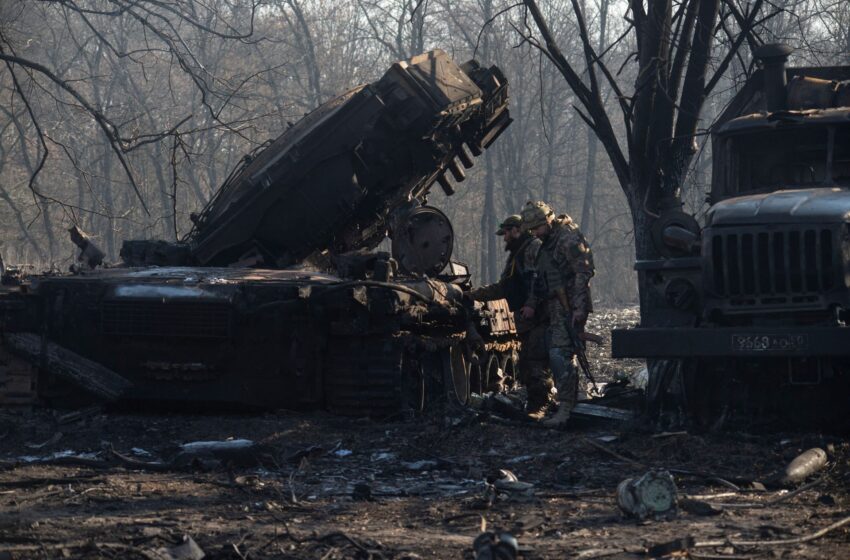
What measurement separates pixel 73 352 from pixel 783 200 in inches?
231

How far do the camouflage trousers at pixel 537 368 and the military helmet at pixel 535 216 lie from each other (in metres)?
1.08

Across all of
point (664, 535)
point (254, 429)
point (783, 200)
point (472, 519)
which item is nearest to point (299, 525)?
point (472, 519)

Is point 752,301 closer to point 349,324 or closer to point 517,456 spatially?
point 517,456

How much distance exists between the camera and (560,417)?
36.0ft

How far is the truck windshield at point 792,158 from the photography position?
→ 34.4ft

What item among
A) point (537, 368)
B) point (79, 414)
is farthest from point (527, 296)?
point (79, 414)

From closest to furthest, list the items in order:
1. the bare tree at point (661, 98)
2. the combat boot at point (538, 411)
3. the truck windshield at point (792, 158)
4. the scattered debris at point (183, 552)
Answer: the scattered debris at point (183, 552), the truck windshield at point (792, 158), the combat boot at point (538, 411), the bare tree at point (661, 98)

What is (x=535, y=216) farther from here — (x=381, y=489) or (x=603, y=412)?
(x=381, y=489)

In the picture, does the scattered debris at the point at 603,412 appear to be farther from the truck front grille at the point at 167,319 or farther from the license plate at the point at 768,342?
the truck front grille at the point at 167,319

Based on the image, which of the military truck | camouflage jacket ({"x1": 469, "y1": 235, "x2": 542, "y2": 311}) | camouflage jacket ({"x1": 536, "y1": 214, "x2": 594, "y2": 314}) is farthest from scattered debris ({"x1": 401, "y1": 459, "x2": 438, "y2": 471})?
camouflage jacket ({"x1": 469, "y1": 235, "x2": 542, "y2": 311})

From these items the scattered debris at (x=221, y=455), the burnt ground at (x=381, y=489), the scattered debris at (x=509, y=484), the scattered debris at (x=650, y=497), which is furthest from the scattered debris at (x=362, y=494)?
the scattered debris at (x=650, y=497)

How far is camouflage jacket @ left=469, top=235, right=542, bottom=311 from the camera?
38.3 feet

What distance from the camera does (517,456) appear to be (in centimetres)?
953

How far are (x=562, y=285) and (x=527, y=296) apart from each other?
0.48 metres
